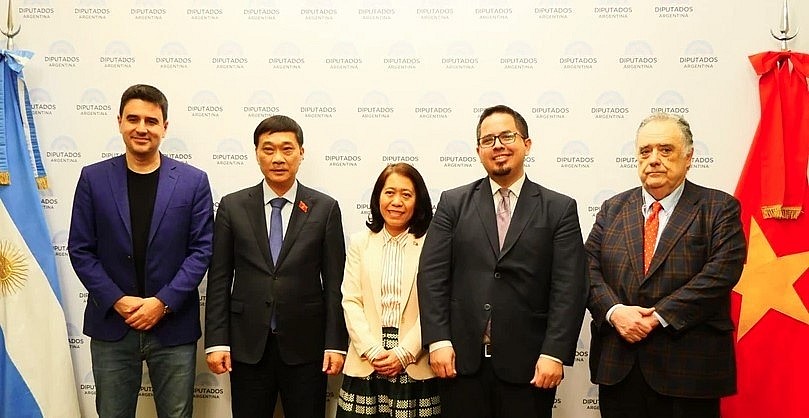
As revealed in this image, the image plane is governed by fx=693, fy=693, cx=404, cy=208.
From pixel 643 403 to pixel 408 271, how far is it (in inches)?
41.0

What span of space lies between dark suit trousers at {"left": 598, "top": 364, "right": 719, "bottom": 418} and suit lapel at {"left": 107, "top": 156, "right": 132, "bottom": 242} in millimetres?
2129

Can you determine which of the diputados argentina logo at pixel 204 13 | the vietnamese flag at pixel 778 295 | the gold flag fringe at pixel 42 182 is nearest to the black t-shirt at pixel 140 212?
the gold flag fringe at pixel 42 182

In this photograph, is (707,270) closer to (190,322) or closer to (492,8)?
(492,8)

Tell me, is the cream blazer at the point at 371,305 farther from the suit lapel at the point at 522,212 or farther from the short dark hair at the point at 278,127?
the short dark hair at the point at 278,127

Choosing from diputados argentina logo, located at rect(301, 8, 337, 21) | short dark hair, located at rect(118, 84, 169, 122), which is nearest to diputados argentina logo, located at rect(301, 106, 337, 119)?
diputados argentina logo, located at rect(301, 8, 337, 21)

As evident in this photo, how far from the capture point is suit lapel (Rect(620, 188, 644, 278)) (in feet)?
8.80

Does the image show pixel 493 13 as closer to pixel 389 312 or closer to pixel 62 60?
pixel 389 312

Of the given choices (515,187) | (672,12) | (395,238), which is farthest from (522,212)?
(672,12)

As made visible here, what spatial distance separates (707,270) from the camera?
2.58 m

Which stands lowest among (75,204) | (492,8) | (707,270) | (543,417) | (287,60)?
(543,417)

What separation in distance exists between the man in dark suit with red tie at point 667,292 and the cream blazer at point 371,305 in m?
0.71

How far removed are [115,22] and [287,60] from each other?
3.11ft

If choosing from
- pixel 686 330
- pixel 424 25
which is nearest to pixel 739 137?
pixel 686 330

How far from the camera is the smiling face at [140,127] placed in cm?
311
